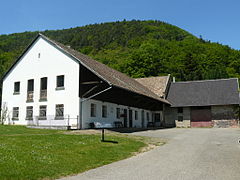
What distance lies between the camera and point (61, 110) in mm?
23828

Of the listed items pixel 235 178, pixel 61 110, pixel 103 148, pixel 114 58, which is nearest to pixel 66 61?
pixel 61 110

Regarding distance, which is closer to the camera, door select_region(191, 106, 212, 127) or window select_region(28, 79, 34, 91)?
window select_region(28, 79, 34, 91)

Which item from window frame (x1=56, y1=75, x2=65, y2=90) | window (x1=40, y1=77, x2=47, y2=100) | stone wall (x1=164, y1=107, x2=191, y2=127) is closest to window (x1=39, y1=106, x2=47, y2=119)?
window (x1=40, y1=77, x2=47, y2=100)

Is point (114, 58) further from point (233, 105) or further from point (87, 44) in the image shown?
point (233, 105)

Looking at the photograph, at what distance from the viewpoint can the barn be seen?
1448 inches

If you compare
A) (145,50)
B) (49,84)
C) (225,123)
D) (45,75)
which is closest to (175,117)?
(225,123)

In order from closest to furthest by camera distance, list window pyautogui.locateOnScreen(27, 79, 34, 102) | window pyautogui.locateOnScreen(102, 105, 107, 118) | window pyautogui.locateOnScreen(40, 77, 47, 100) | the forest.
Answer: window pyautogui.locateOnScreen(40, 77, 47, 100), window pyautogui.locateOnScreen(27, 79, 34, 102), window pyautogui.locateOnScreen(102, 105, 107, 118), the forest

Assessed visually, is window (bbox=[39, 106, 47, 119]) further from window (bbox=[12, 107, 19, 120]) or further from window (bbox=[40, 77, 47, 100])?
window (bbox=[12, 107, 19, 120])

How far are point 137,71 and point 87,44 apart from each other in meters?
35.9

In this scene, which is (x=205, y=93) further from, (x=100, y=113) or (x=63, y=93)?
(x=63, y=93)

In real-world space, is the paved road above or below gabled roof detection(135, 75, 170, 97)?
below

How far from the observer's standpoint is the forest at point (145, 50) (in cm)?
6309

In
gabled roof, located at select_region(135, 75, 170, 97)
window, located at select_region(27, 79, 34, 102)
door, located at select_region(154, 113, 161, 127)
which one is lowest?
door, located at select_region(154, 113, 161, 127)

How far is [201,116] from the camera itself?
38.6m
